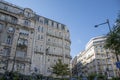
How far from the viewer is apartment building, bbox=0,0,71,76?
109 ft

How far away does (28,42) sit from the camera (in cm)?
3688

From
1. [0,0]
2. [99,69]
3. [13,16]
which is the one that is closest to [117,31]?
[13,16]

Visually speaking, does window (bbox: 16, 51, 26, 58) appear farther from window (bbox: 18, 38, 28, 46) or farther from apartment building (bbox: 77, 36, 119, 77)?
apartment building (bbox: 77, 36, 119, 77)

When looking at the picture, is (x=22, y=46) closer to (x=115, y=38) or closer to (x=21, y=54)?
(x=21, y=54)

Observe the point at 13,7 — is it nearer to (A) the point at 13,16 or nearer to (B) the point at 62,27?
(A) the point at 13,16

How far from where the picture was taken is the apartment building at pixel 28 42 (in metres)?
33.2

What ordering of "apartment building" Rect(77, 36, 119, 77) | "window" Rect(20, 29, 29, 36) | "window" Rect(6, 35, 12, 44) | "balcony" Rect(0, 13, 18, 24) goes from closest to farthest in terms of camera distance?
1. "window" Rect(6, 35, 12, 44)
2. "balcony" Rect(0, 13, 18, 24)
3. "window" Rect(20, 29, 29, 36)
4. "apartment building" Rect(77, 36, 119, 77)

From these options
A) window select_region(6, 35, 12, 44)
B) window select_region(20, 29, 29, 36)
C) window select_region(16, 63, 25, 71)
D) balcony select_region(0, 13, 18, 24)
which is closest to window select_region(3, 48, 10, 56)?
window select_region(6, 35, 12, 44)

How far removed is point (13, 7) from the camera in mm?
38781

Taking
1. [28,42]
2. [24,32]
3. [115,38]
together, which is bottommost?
[115,38]

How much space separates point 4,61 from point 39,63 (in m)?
9.29

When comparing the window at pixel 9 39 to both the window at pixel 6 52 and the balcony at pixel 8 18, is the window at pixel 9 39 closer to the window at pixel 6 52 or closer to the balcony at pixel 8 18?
the window at pixel 6 52

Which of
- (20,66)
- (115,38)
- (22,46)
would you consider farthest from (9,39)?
(115,38)

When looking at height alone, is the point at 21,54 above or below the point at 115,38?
above
